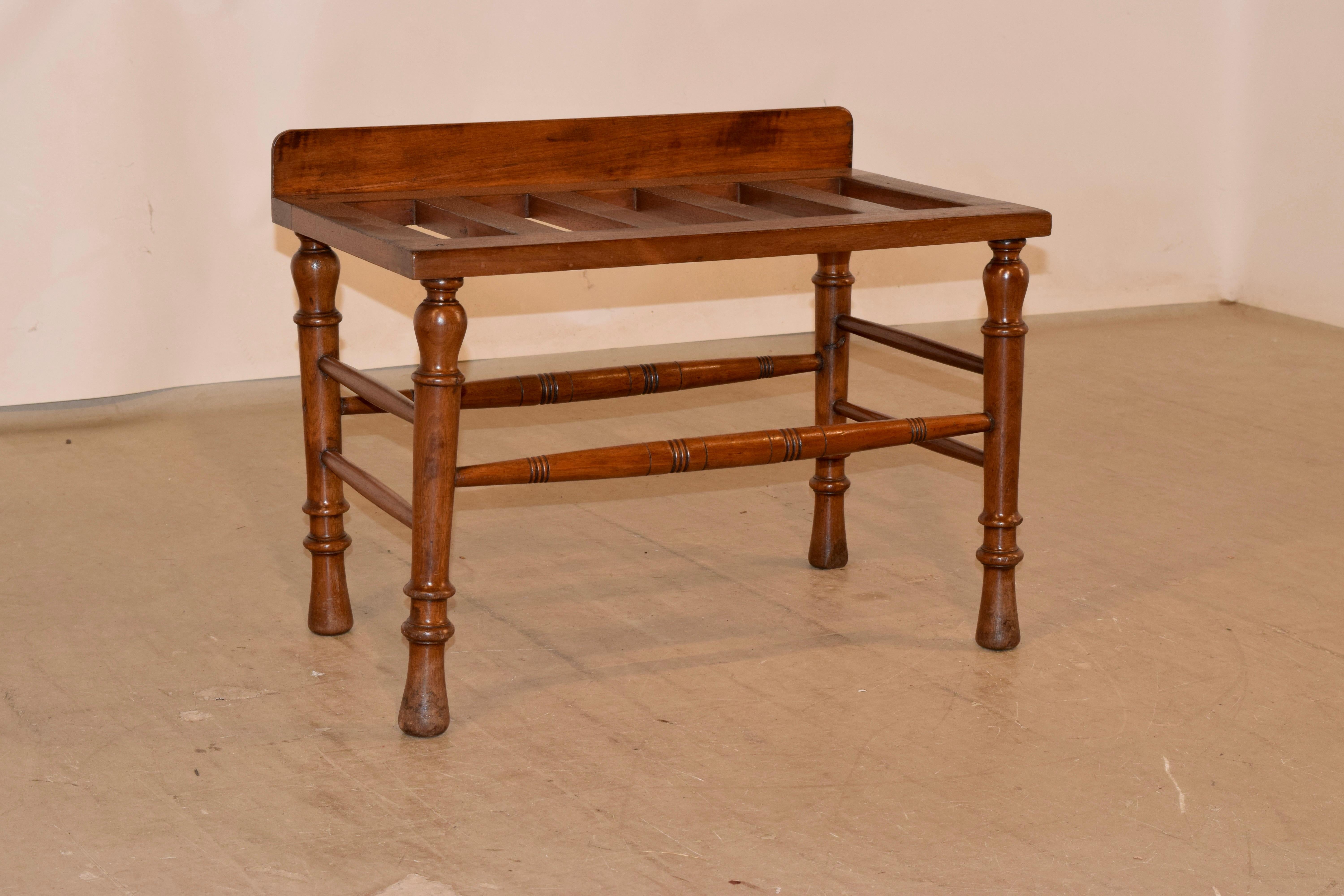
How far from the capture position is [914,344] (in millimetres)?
2637

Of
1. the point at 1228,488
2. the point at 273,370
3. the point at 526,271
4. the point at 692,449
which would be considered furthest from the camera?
the point at 273,370

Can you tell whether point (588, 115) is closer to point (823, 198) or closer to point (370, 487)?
point (823, 198)

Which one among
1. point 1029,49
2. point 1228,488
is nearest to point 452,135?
point 1228,488

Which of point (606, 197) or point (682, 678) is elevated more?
point (606, 197)

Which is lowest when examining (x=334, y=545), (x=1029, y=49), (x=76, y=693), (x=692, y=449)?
(x=76, y=693)

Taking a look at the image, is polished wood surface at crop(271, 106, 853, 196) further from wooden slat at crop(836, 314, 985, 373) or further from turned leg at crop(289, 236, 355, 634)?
wooden slat at crop(836, 314, 985, 373)

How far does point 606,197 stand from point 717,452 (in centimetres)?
56

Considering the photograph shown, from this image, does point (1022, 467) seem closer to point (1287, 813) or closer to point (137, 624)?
point (1287, 813)

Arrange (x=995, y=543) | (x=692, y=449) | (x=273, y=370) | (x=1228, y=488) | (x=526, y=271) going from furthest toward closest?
(x=273, y=370) < (x=1228, y=488) < (x=995, y=543) < (x=692, y=449) < (x=526, y=271)

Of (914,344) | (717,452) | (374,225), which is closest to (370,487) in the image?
(374,225)

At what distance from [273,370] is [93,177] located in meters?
0.73

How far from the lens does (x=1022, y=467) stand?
3600 mm

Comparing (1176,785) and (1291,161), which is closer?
(1176,785)

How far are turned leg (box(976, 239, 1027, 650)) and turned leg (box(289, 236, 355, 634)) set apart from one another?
1044mm
